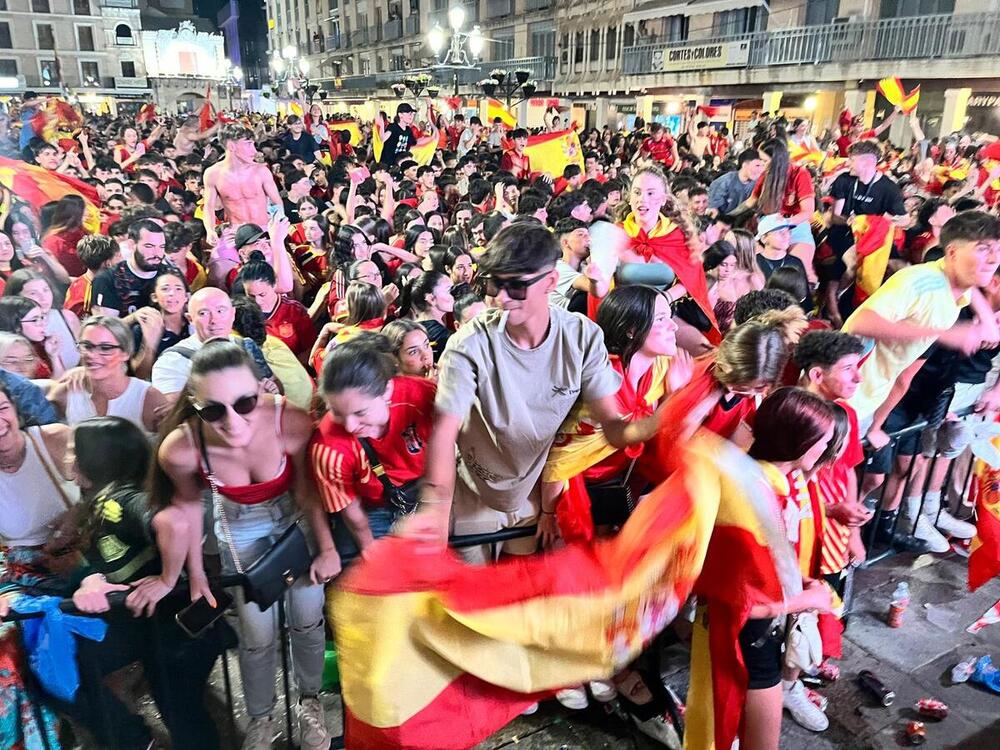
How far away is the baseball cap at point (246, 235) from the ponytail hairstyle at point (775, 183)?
4.23 meters

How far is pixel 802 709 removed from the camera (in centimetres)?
303

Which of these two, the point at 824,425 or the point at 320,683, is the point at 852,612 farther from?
the point at 320,683

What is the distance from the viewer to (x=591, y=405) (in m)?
2.74

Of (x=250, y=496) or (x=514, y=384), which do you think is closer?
(x=514, y=384)

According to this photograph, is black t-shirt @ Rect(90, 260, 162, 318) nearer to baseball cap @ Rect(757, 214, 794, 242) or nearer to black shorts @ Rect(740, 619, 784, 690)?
black shorts @ Rect(740, 619, 784, 690)

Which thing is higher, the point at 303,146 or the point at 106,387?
the point at 303,146

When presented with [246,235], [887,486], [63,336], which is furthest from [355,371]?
[246,235]

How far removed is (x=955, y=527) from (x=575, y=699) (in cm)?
278

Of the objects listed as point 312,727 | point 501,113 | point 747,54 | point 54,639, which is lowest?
point 312,727

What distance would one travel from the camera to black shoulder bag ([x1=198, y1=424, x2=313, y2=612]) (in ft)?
8.32

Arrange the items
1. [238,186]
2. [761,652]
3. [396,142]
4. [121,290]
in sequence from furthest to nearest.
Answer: [396,142] → [238,186] → [121,290] → [761,652]

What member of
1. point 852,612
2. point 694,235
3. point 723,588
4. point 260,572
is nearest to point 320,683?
point 260,572

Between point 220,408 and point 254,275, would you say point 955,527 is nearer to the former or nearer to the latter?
point 220,408

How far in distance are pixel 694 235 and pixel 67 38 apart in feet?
221
